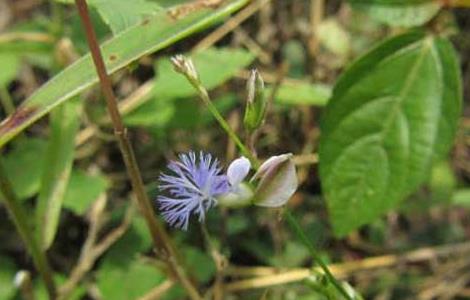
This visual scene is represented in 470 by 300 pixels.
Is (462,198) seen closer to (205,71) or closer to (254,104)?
(205,71)

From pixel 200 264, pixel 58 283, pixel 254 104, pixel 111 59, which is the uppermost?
pixel 111 59

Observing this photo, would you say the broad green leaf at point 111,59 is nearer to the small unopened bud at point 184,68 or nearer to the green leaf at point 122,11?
the green leaf at point 122,11

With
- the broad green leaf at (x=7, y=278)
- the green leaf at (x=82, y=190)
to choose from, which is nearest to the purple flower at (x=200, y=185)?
the green leaf at (x=82, y=190)

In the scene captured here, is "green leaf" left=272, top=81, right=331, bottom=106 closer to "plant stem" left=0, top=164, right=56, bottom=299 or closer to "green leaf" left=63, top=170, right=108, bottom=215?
"green leaf" left=63, top=170, right=108, bottom=215

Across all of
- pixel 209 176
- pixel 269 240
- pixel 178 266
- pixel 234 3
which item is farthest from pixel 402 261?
pixel 209 176

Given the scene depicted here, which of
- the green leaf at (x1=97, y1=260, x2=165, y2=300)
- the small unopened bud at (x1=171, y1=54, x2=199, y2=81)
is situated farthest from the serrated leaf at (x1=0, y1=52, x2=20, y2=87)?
the small unopened bud at (x1=171, y1=54, x2=199, y2=81)

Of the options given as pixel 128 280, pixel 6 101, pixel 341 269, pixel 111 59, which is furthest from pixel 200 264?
pixel 111 59

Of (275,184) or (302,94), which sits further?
(302,94)

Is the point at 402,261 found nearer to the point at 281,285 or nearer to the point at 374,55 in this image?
the point at 281,285
